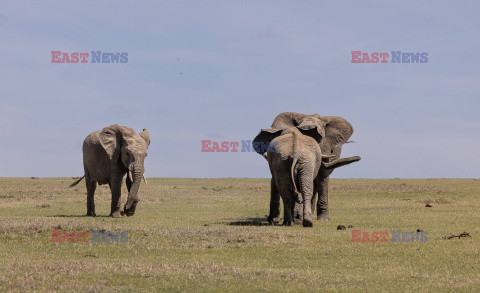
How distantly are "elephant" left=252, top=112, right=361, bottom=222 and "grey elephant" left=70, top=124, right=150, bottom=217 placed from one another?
5.80 meters

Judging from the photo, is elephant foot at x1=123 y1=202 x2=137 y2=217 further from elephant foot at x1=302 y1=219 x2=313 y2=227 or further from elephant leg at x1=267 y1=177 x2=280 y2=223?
elephant foot at x1=302 y1=219 x2=313 y2=227

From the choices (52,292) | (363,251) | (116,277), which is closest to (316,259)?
(363,251)

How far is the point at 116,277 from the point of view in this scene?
14.0 meters

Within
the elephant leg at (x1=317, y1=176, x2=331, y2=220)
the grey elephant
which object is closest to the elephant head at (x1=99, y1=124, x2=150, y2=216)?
the grey elephant

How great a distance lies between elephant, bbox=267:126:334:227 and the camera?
22594mm

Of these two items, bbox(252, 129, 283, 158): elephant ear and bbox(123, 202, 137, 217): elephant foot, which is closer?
bbox(252, 129, 283, 158): elephant ear

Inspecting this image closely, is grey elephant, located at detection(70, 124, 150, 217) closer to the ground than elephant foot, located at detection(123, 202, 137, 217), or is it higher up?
higher up

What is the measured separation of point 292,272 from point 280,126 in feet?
43.0

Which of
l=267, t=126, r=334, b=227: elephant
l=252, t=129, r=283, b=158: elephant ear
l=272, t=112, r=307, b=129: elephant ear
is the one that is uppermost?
l=272, t=112, r=307, b=129: elephant ear

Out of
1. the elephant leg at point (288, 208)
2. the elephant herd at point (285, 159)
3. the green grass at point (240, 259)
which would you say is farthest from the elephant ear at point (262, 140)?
the elephant leg at point (288, 208)

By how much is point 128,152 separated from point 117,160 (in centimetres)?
93

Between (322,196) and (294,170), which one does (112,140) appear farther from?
(294,170)

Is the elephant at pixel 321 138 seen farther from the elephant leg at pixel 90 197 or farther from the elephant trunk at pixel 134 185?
the elephant leg at pixel 90 197

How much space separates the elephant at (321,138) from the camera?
26.0 metres
